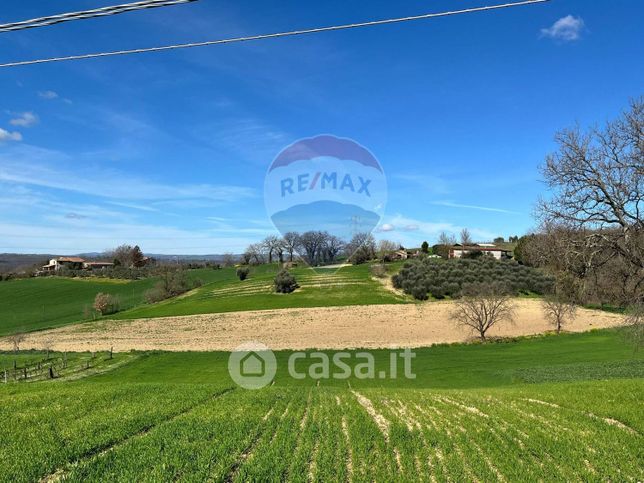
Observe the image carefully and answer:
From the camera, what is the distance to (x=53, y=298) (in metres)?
101

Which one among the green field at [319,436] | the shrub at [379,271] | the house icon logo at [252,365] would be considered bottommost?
the house icon logo at [252,365]

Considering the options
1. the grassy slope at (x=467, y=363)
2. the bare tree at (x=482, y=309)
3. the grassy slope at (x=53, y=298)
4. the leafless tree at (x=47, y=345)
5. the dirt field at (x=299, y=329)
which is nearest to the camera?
the grassy slope at (x=467, y=363)

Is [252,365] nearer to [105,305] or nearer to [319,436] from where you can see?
[319,436]

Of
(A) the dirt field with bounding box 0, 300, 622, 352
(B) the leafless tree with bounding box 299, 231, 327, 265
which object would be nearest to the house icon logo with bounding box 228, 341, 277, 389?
(A) the dirt field with bounding box 0, 300, 622, 352

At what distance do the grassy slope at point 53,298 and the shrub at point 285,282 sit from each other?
105ft

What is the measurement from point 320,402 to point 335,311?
190 ft

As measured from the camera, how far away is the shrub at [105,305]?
3228 inches

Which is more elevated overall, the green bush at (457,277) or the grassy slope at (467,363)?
the green bush at (457,277)

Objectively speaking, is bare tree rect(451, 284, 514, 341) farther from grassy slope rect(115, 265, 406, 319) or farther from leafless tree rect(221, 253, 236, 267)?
leafless tree rect(221, 253, 236, 267)

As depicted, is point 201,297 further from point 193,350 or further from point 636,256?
point 636,256

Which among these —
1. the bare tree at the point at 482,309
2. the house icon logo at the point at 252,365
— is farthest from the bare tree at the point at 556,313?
the house icon logo at the point at 252,365

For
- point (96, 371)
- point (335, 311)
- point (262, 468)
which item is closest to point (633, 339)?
point (262, 468)

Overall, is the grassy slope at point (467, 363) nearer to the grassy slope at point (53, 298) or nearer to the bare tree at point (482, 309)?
the bare tree at point (482, 309)

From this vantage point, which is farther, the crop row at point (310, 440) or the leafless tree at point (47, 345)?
the leafless tree at point (47, 345)
